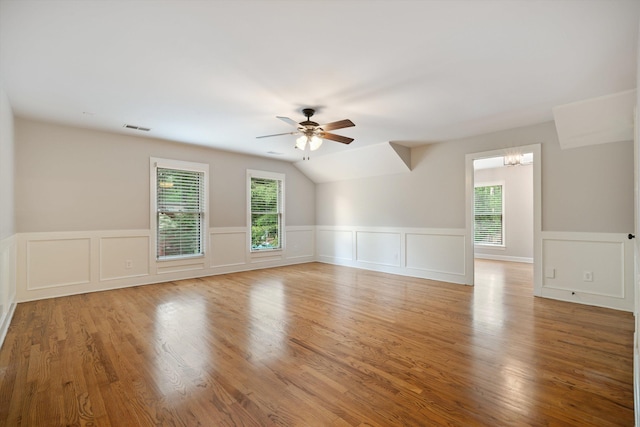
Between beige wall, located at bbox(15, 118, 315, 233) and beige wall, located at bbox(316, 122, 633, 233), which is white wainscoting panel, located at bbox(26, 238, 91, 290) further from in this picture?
beige wall, located at bbox(316, 122, 633, 233)

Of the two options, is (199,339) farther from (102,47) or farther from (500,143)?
(500,143)

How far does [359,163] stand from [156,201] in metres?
4.05

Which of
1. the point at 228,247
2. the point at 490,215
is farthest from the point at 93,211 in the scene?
the point at 490,215

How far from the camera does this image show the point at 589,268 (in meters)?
3.96

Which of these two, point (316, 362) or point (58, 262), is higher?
point (58, 262)

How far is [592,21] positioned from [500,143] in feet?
9.34

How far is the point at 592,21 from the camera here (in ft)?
6.85

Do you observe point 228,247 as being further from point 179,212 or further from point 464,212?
point 464,212

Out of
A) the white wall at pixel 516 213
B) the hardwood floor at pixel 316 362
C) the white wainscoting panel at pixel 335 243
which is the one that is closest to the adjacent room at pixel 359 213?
the hardwood floor at pixel 316 362

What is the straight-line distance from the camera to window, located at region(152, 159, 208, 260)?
17.7ft

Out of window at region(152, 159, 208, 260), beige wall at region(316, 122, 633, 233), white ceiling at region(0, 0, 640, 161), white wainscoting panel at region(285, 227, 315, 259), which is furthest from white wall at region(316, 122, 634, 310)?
window at region(152, 159, 208, 260)

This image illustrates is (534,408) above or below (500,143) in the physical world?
below

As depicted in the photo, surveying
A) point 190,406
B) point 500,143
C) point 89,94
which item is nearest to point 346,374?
point 190,406

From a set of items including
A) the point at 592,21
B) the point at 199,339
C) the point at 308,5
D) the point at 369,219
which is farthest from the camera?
the point at 369,219
